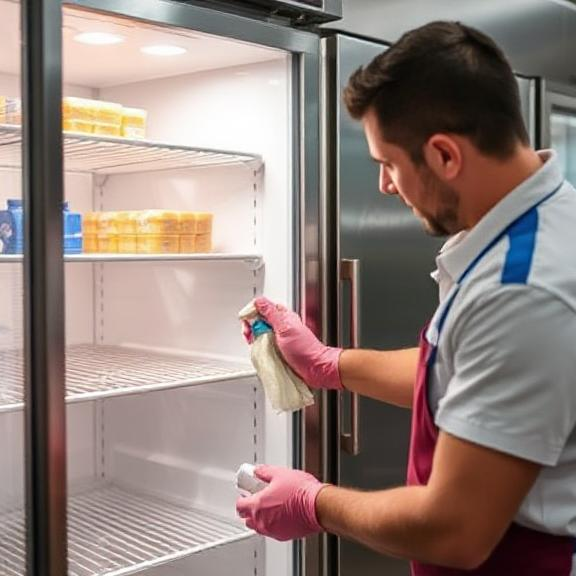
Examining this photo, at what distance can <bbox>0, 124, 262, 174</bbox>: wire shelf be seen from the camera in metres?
1.83

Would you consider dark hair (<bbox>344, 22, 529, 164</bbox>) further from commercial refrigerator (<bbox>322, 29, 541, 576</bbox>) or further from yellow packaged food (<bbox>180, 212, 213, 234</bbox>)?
yellow packaged food (<bbox>180, 212, 213, 234</bbox>)

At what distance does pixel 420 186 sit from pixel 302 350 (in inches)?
28.6

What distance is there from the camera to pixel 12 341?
5.87ft

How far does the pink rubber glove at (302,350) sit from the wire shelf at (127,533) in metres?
0.48

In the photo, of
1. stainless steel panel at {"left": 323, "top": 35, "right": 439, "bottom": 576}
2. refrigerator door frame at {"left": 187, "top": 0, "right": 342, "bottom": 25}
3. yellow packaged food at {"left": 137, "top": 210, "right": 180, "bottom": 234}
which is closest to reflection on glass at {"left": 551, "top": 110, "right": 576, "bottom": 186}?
stainless steel panel at {"left": 323, "top": 35, "right": 439, "bottom": 576}

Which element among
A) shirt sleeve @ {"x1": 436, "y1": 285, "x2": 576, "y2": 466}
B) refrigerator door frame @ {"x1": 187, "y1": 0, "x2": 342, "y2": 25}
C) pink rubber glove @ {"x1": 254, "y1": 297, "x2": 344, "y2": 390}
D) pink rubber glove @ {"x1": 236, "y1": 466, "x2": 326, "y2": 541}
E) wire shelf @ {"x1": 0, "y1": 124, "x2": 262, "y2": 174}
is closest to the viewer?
shirt sleeve @ {"x1": 436, "y1": 285, "x2": 576, "y2": 466}

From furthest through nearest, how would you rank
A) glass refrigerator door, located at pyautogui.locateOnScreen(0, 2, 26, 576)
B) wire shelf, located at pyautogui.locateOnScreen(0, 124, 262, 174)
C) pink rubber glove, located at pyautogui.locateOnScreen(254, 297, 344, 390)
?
pink rubber glove, located at pyautogui.locateOnScreen(254, 297, 344, 390) → wire shelf, located at pyautogui.locateOnScreen(0, 124, 262, 174) → glass refrigerator door, located at pyautogui.locateOnScreen(0, 2, 26, 576)

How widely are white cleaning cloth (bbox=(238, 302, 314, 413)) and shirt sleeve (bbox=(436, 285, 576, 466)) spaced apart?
786 millimetres

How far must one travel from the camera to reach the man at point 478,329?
1265 millimetres

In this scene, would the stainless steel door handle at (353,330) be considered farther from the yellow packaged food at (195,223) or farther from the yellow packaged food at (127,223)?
the yellow packaged food at (127,223)

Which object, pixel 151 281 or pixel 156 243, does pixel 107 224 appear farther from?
pixel 151 281

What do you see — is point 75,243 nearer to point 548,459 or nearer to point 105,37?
point 105,37

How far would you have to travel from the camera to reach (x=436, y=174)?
4.57 ft

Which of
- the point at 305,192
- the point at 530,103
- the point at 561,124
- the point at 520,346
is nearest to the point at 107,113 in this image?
the point at 305,192
